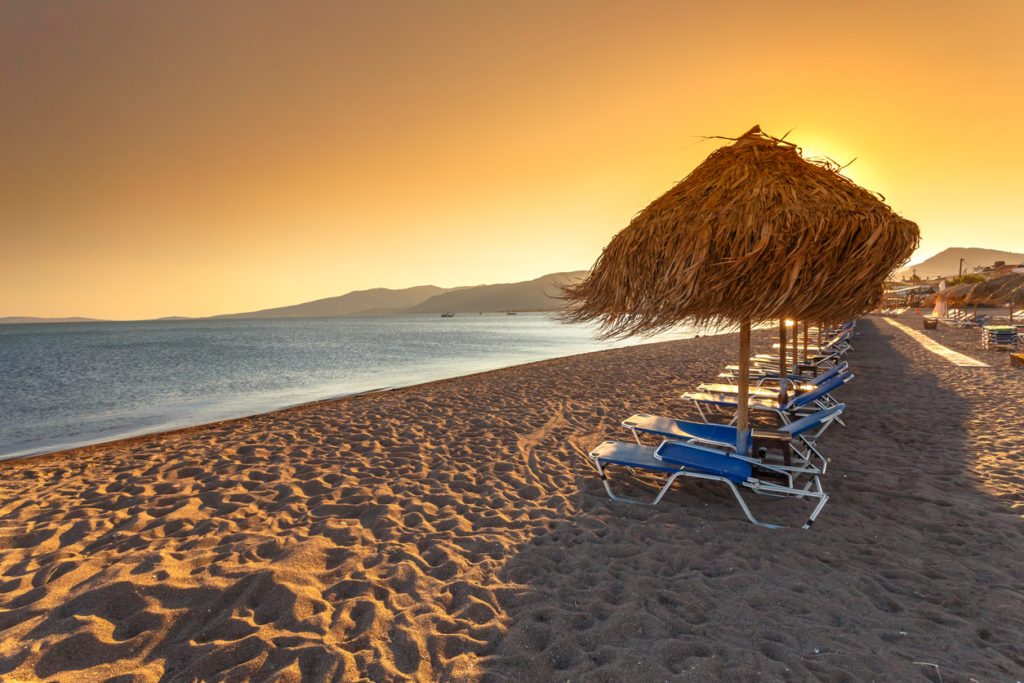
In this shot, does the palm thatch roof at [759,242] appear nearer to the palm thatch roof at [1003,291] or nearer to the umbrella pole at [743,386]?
the umbrella pole at [743,386]

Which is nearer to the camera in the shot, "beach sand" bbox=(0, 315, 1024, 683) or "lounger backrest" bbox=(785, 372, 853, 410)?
"beach sand" bbox=(0, 315, 1024, 683)

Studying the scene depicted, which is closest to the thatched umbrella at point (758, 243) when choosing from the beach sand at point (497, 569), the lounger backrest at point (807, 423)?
the lounger backrest at point (807, 423)

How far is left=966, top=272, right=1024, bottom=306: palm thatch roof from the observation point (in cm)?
1690

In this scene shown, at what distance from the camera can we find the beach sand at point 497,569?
7.27 feet

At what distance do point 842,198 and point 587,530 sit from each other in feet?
10.5

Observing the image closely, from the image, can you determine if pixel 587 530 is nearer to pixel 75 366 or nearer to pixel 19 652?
pixel 19 652

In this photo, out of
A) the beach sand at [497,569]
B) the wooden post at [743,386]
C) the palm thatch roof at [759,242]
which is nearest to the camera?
the beach sand at [497,569]

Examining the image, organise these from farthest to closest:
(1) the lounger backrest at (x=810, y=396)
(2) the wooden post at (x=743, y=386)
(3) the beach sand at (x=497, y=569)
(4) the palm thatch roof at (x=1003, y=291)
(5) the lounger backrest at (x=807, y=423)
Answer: (4) the palm thatch roof at (x=1003, y=291) < (1) the lounger backrest at (x=810, y=396) < (5) the lounger backrest at (x=807, y=423) < (2) the wooden post at (x=743, y=386) < (3) the beach sand at (x=497, y=569)

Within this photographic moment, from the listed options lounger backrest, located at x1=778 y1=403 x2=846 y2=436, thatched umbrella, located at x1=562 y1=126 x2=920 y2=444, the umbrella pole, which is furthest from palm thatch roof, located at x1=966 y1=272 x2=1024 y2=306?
the umbrella pole

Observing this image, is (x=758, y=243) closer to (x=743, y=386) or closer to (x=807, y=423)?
(x=743, y=386)

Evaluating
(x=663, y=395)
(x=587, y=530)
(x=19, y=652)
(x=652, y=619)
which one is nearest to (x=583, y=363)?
(x=663, y=395)

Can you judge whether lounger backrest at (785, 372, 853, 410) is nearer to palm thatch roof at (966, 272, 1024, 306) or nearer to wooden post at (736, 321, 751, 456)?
wooden post at (736, 321, 751, 456)

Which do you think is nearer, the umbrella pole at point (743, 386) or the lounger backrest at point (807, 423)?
the umbrella pole at point (743, 386)

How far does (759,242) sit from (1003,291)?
24081 mm
